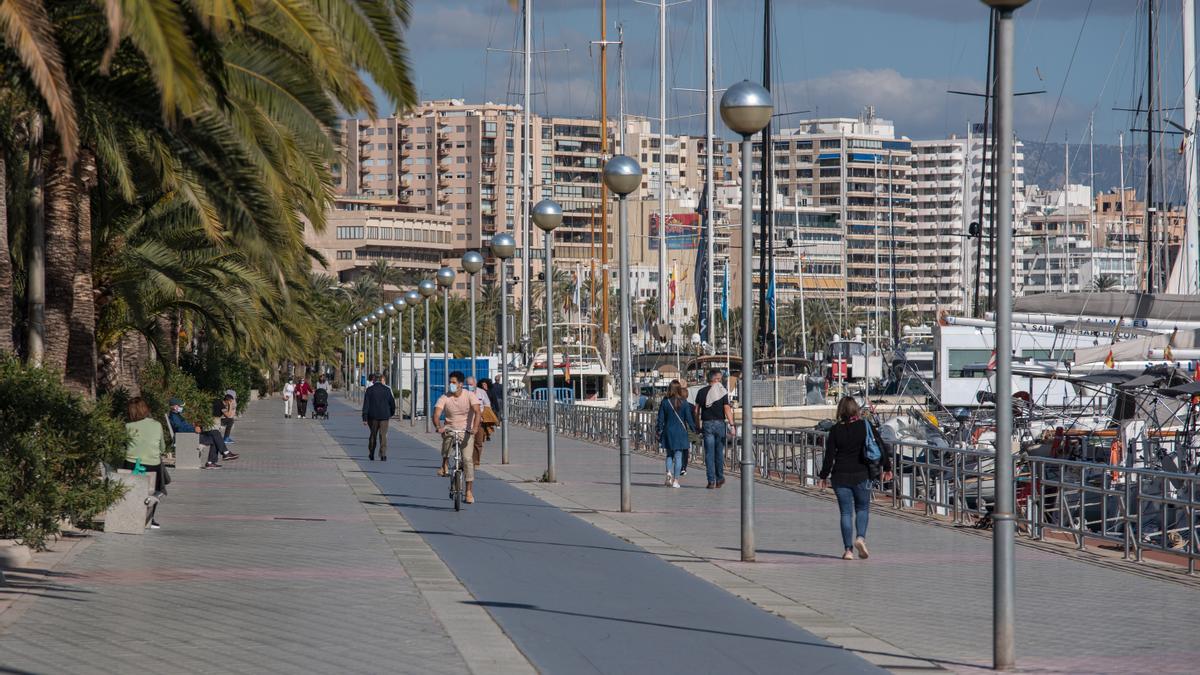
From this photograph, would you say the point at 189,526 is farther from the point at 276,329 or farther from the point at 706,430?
the point at 276,329

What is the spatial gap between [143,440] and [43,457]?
13.2 ft

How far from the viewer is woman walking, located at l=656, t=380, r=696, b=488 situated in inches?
983

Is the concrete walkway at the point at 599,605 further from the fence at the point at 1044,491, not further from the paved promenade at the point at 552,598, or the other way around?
the fence at the point at 1044,491

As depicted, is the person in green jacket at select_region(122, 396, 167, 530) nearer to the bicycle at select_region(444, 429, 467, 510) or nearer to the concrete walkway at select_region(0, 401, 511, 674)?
the concrete walkway at select_region(0, 401, 511, 674)

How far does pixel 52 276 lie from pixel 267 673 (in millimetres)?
12339

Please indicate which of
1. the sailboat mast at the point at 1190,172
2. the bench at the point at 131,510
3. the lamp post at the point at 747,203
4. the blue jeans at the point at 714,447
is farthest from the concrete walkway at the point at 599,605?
the sailboat mast at the point at 1190,172

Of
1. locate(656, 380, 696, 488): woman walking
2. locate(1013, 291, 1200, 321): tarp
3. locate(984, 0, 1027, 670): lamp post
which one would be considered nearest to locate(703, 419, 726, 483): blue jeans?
locate(656, 380, 696, 488): woman walking

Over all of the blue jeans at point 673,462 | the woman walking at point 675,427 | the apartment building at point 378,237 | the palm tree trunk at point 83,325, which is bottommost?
the blue jeans at point 673,462

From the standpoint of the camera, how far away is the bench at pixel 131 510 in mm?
16719

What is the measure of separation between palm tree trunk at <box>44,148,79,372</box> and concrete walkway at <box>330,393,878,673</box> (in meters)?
4.78

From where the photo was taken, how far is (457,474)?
66.9 feet

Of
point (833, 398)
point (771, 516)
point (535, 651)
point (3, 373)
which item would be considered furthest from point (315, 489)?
point (833, 398)

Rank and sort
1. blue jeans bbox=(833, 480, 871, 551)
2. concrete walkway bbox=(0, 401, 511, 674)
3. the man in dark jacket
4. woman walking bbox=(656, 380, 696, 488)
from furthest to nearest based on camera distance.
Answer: the man in dark jacket < woman walking bbox=(656, 380, 696, 488) < blue jeans bbox=(833, 480, 871, 551) < concrete walkway bbox=(0, 401, 511, 674)

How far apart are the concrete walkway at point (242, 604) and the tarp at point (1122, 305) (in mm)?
14177
